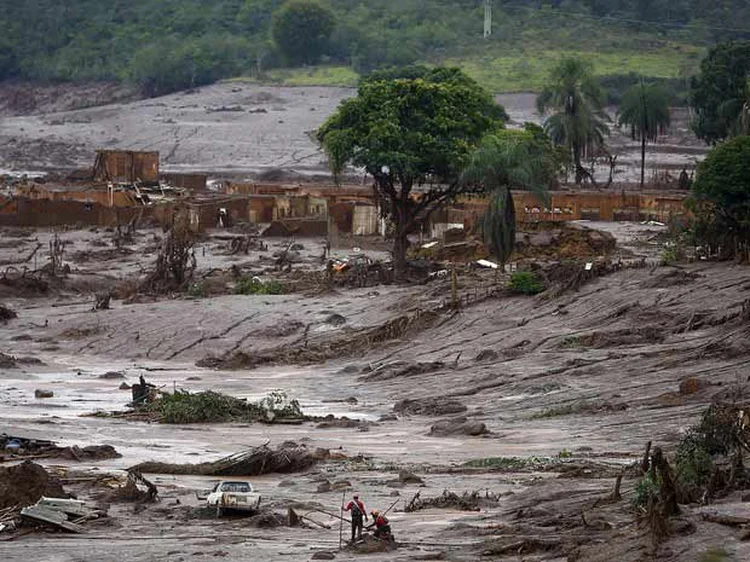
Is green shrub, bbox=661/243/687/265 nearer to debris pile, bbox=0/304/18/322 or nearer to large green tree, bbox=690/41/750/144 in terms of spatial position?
debris pile, bbox=0/304/18/322

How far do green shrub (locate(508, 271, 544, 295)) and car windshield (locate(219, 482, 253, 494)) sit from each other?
70.0 ft

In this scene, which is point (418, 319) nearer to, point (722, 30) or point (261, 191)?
point (261, 191)

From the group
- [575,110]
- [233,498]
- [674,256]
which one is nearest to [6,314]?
[674,256]

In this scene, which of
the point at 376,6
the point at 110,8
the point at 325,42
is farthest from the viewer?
the point at 110,8

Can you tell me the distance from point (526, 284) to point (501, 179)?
5.62 metres

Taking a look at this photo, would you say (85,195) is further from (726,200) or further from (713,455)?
(713,455)

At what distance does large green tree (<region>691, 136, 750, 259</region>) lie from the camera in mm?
42781

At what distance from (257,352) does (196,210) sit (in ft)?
77.6

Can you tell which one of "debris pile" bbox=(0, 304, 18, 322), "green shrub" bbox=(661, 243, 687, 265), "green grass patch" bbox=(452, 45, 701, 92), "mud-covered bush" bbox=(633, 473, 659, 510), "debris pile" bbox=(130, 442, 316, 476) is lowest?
"debris pile" bbox=(0, 304, 18, 322)

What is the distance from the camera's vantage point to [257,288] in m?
48.1

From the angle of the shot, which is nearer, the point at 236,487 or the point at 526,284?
the point at 236,487

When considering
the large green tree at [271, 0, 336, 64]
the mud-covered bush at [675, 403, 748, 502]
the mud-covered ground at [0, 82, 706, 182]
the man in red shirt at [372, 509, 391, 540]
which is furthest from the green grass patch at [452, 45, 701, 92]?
the man in red shirt at [372, 509, 391, 540]

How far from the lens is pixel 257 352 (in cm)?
4150

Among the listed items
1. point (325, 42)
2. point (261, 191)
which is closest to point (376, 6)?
point (325, 42)
